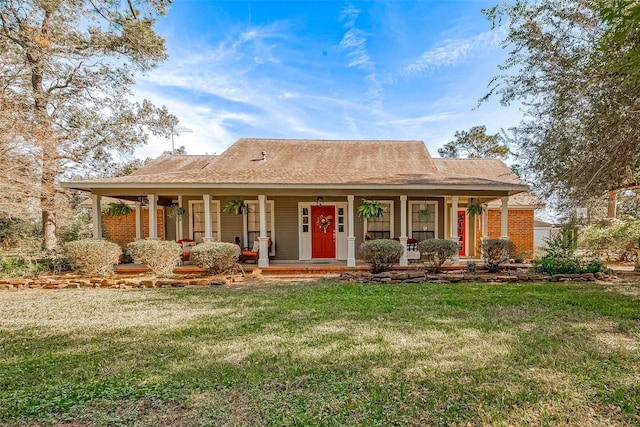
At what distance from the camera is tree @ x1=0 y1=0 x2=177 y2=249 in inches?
406

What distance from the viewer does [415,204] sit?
38.1ft

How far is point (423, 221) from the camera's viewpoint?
460 inches

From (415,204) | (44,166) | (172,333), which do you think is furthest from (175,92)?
(172,333)

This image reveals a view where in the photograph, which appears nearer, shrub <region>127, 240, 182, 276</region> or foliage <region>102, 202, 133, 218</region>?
shrub <region>127, 240, 182, 276</region>

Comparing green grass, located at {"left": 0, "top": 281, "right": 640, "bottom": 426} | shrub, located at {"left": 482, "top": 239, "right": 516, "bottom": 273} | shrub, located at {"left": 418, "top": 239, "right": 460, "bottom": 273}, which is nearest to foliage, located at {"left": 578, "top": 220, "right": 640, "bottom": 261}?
shrub, located at {"left": 482, "top": 239, "right": 516, "bottom": 273}

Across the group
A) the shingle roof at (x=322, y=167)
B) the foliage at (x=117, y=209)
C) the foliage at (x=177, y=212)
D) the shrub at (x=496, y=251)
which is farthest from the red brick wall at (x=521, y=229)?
the foliage at (x=117, y=209)

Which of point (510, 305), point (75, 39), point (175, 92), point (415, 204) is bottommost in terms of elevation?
point (510, 305)

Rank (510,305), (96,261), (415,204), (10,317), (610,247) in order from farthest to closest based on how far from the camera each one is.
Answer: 1. (415,204)
2. (610,247)
3. (96,261)
4. (510,305)
5. (10,317)

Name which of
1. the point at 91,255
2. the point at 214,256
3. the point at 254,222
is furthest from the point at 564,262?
the point at 91,255

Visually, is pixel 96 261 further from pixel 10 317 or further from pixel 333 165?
pixel 333 165

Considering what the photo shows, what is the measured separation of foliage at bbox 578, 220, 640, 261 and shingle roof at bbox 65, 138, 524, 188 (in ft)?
10.1

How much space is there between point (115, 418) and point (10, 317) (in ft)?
14.6

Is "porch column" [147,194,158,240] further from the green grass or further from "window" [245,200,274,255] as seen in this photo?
the green grass

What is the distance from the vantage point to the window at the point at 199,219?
1166cm
